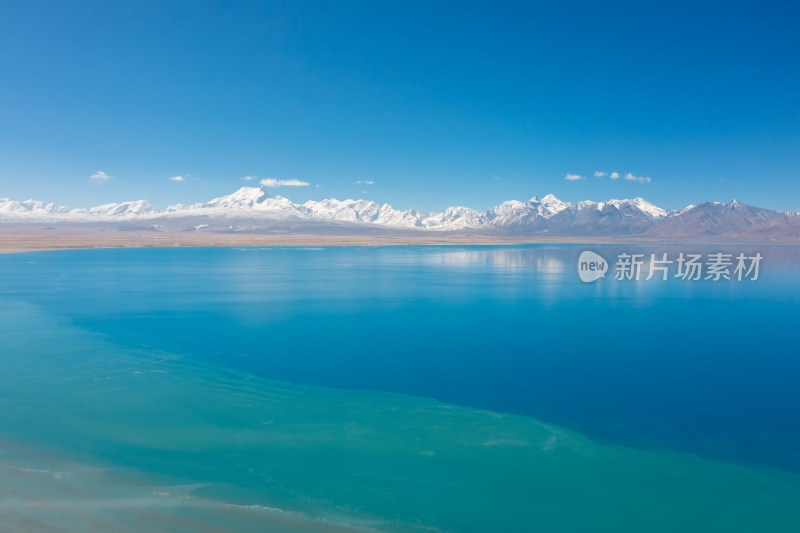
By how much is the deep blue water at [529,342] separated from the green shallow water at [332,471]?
4.53ft

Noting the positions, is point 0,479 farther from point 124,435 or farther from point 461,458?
point 461,458

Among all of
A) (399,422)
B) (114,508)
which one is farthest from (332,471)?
(114,508)

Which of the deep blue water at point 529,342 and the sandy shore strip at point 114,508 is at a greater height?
the deep blue water at point 529,342

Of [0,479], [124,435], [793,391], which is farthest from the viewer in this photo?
[793,391]

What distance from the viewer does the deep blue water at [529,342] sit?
13242 mm

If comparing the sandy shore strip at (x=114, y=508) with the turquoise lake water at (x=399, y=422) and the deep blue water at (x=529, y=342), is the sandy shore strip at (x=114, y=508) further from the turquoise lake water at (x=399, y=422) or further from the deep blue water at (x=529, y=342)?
the deep blue water at (x=529, y=342)

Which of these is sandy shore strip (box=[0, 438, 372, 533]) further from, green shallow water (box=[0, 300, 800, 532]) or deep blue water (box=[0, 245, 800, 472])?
deep blue water (box=[0, 245, 800, 472])

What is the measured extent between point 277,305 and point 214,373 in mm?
13837

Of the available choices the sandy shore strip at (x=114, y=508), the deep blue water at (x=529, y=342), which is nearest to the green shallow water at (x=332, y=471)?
the sandy shore strip at (x=114, y=508)

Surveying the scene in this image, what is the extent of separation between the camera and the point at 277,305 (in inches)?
1194

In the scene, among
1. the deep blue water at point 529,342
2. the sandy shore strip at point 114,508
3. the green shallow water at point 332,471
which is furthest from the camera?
the deep blue water at point 529,342

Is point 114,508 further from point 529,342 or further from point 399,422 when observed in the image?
point 529,342

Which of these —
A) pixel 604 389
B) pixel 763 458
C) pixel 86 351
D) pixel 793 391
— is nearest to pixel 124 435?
pixel 86 351

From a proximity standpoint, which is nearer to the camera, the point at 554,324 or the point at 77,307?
the point at 554,324
